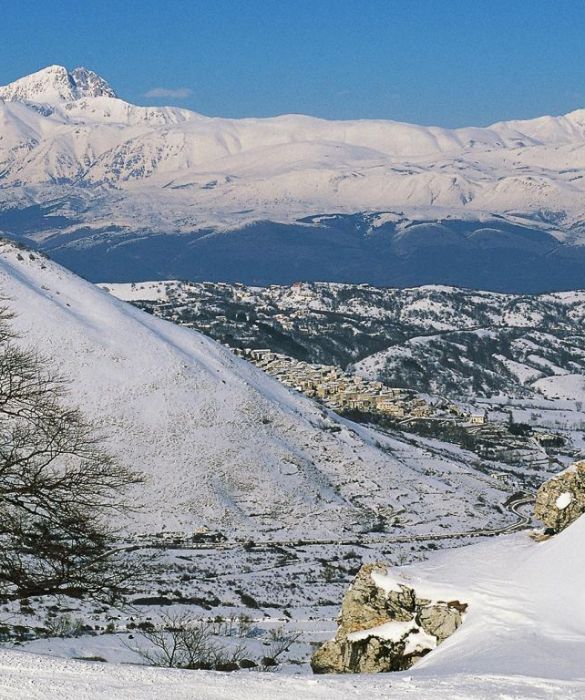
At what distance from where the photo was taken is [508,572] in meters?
17.5

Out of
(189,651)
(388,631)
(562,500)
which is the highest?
(562,500)

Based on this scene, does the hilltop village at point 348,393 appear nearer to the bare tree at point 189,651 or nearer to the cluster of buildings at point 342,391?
the cluster of buildings at point 342,391

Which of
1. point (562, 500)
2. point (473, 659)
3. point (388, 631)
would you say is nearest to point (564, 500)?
point (562, 500)

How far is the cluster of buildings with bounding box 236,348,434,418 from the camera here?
493ft

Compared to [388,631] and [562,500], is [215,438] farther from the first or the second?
[388,631]

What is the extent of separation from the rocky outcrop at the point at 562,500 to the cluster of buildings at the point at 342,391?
115654 millimetres

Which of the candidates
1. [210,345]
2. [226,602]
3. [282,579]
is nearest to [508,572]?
[226,602]

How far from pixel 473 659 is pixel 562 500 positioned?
7.69 metres

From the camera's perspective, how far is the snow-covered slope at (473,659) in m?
11.2

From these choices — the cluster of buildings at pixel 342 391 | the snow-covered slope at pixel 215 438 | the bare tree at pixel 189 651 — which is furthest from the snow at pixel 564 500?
the cluster of buildings at pixel 342 391

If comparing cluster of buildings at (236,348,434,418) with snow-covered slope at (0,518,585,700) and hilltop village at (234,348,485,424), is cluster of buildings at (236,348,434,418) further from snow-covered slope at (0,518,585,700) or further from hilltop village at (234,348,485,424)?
snow-covered slope at (0,518,585,700)

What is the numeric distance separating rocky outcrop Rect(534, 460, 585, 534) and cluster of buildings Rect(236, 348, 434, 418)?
379 feet

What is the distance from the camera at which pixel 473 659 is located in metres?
13.9

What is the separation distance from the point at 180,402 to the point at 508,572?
63.2 metres
